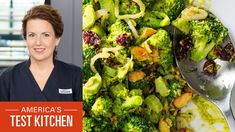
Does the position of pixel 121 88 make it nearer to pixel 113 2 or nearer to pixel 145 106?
pixel 145 106

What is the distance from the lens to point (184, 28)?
58.4 inches

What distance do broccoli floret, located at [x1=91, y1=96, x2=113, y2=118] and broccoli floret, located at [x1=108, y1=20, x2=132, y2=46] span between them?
0.17 m

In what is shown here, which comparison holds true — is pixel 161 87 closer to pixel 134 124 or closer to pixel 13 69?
pixel 134 124

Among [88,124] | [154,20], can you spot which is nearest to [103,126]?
[88,124]

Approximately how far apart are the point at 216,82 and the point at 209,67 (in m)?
0.05

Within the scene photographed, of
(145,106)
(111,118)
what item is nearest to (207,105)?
(145,106)

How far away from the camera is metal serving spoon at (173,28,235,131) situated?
1.50 m

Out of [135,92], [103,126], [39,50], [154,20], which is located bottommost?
[103,126]

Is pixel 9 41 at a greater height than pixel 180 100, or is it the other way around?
→ pixel 9 41

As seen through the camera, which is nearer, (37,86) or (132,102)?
(132,102)

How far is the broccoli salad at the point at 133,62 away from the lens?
1.44 meters

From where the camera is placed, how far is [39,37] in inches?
59.2

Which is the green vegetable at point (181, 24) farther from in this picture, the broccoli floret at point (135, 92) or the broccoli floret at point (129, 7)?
the broccoli floret at point (135, 92)

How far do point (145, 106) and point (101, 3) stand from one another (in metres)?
0.34
